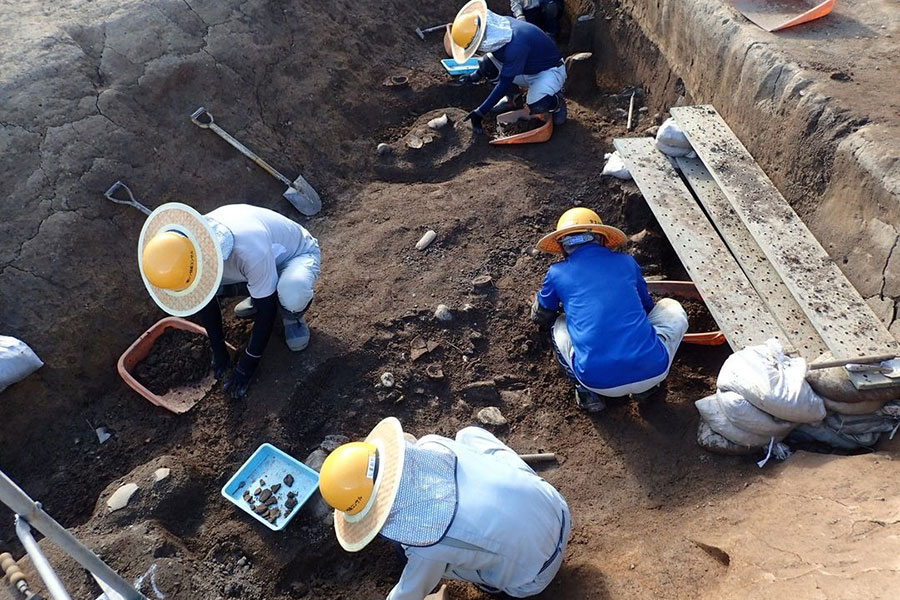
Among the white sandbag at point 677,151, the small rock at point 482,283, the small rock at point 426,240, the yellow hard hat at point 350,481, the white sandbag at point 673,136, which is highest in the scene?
the white sandbag at point 673,136

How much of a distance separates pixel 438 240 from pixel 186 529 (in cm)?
286

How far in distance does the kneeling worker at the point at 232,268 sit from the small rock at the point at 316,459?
767mm

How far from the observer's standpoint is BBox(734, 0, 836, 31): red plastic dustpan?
4.85 m

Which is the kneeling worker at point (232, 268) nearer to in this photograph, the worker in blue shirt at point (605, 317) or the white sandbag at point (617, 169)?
the worker in blue shirt at point (605, 317)

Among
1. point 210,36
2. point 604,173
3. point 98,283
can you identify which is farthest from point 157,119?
point 604,173

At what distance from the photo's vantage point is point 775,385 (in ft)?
10.3

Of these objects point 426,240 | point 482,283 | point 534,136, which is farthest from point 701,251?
point 534,136

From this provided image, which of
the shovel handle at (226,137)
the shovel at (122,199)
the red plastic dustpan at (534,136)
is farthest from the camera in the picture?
the red plastic dustpan at (534,136)

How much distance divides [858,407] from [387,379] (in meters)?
Answer: 2.80

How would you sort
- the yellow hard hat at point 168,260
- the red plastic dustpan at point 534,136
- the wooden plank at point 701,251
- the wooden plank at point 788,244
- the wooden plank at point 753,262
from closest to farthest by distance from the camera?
1. the yellow hard hat at point 168,260
2. the wooden plank at point 788,244
3. the wooden plank at point 753,262
4. the wooden plank at point 701,251
5. the red plastic dustpan at point 534,136

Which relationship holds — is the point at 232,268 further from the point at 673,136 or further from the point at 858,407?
the point at 858,407

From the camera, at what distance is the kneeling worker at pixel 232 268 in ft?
11.0

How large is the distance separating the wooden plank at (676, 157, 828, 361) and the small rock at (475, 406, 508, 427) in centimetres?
183

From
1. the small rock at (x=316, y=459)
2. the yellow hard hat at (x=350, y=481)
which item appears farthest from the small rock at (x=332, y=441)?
the yellow hard hat at (x=350, y=481)
